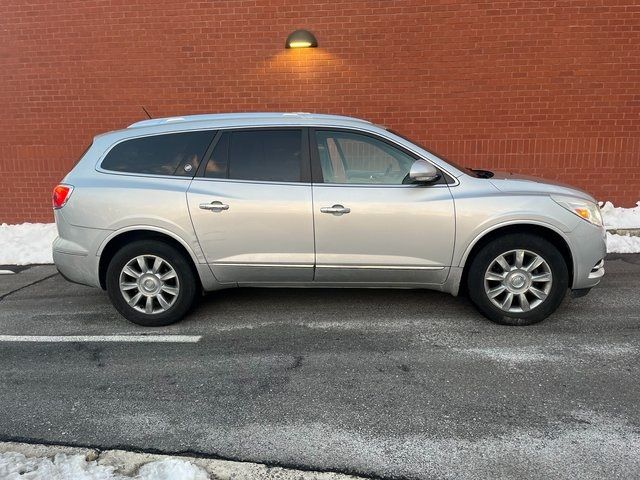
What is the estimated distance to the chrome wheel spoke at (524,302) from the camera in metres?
4.26

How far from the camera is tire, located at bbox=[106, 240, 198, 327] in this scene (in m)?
4.40

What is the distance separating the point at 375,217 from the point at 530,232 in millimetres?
1336

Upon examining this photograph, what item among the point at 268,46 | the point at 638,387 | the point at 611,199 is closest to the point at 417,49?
the point at 268,46

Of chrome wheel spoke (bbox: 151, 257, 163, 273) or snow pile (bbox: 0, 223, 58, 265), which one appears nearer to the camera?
chrome wheel spoke (bbox: 151, 257, 163, 273)

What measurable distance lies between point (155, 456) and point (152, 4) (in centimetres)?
726

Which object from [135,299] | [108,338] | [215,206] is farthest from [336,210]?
[108,338]

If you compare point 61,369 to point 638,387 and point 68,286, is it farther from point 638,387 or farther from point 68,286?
point 638,387

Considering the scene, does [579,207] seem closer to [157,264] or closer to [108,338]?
[157,264]

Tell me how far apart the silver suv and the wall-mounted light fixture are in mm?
3551

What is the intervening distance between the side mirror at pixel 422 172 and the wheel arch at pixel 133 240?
6.64 ft

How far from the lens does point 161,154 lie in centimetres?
448

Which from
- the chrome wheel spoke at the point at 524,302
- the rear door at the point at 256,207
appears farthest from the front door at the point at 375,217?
the chrome wheel spoke at the point at 524,302

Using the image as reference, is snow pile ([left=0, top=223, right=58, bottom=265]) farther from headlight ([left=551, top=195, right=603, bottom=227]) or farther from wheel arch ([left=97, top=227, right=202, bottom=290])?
headlight ([left=551, top=195, right=603, bottom=227])

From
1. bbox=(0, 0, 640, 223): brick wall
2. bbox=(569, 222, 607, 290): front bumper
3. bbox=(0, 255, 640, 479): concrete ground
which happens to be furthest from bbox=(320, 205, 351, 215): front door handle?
bbox=(0, 0, 640, 223): brick wall
